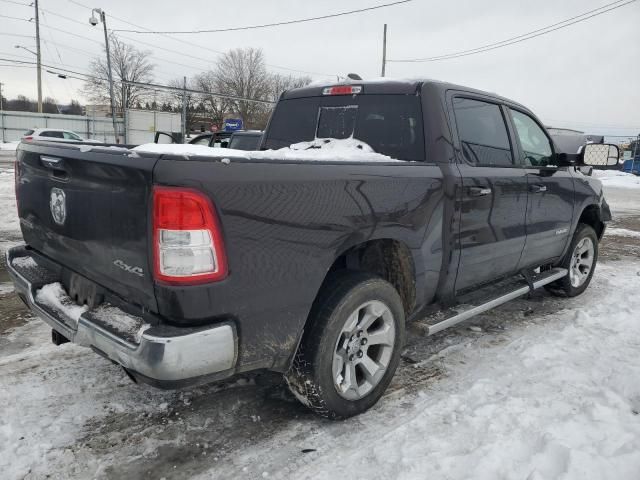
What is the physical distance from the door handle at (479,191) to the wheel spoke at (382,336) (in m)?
1.07

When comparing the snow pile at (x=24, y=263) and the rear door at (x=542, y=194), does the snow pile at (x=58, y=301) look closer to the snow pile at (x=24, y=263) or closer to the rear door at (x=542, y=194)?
the snow pile at (x=24, y=263)

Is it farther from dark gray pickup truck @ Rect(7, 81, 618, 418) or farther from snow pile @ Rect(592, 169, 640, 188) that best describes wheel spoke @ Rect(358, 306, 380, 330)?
snow pile @ Rect(592, 169, 640, 188)

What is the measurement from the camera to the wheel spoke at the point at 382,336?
9.12 ft

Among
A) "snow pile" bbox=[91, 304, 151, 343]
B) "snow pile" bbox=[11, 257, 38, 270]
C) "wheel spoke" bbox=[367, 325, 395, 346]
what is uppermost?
"snow pile" bbox=[11, 257, 38, 270]

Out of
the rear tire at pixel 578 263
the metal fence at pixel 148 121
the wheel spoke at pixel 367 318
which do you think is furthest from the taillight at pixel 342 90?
the metal fence at pixel 148 121

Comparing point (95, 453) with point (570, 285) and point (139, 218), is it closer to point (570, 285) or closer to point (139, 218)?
point (139, 218)

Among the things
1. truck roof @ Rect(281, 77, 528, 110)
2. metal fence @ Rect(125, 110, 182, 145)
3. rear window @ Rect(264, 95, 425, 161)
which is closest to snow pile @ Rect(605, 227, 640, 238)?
truck roof @ Rect(281, 77, 528, 110)

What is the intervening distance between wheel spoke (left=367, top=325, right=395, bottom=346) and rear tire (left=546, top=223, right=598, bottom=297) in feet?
9.76

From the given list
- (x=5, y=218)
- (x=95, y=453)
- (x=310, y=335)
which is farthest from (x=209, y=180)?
(x=5, y=218)

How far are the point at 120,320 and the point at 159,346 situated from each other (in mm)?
370

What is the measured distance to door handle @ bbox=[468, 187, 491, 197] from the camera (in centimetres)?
320

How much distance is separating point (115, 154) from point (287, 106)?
2.20m

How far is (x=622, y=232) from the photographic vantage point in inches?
380

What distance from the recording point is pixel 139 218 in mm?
1992
